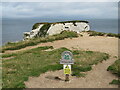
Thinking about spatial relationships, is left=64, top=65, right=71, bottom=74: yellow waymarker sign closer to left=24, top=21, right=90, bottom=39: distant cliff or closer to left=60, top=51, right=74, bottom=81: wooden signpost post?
left=60, top=51, right=74, bottom=81: wooden signpost post

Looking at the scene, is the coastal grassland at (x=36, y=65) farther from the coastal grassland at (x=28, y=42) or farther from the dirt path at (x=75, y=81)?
the coastal grassland at (x=28, y=42)

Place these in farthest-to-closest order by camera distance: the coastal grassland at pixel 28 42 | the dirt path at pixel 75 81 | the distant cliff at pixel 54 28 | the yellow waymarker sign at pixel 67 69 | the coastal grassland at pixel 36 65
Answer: the distant cliff at pixel 54 28
the coastal grassland at pixel 28 42
the coastal grassland at pixel 36 65
the yellow waymarker sign at pixel 67 69
the dirt path at pixel 75 81

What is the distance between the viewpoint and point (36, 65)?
1280 cm

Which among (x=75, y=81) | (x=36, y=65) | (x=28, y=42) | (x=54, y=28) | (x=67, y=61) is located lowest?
(x=75, y=81)

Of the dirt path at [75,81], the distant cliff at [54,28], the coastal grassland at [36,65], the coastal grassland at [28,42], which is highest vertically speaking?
the distant cliff at [54,28]

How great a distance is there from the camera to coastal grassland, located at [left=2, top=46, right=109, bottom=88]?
1033cm

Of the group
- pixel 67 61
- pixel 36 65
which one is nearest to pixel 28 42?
pixel 36 65

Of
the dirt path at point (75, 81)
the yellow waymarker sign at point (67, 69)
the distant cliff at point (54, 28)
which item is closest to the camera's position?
the dirt path at point (75, 81)

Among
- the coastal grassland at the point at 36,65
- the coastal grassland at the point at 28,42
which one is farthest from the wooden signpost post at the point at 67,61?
the coastal grassland at the point at 28,42

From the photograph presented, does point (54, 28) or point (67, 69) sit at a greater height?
point (54, 28)

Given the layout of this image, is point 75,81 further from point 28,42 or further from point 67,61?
point 28,42

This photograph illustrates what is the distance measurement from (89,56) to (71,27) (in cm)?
1764

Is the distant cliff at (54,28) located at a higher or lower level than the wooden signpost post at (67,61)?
higher

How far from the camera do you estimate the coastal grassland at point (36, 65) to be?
10328mm
